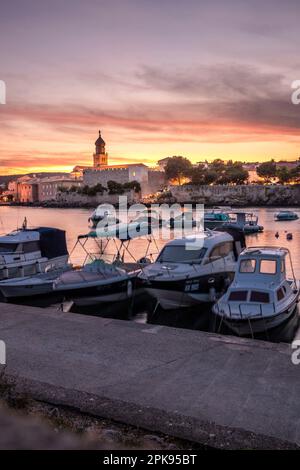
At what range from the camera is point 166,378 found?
6.91 meters

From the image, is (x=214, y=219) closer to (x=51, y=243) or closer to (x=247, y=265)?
(x=51, y=243)

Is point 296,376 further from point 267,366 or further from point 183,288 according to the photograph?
point 183,288

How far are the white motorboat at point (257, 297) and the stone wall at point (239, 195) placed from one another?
379 feet

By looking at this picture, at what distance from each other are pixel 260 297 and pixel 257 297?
10 centimetres

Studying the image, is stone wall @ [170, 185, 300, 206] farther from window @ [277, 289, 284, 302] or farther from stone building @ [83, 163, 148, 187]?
window @ [277, 289, 284, 302]

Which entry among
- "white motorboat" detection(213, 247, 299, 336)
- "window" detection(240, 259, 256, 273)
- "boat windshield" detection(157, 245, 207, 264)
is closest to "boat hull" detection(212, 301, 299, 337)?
"white motorboat" detection(213, 247, 299, 336)

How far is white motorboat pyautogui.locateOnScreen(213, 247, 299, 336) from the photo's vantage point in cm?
1339

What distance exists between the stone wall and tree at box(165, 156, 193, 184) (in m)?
14.5

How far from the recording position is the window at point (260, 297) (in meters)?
13.8

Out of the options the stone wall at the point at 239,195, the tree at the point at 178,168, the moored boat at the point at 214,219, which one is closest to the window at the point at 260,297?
the moored boat at the point at 214,219
